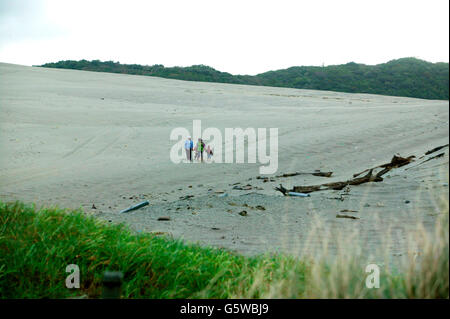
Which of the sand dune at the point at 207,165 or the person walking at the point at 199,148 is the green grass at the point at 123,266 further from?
the person walking at the point at 199,148

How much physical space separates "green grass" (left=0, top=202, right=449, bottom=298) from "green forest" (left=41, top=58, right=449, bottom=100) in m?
43.5

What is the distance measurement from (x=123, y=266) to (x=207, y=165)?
33.9 ft

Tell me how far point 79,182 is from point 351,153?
28.2ft

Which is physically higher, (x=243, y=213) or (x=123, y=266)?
(x=123, y=266)

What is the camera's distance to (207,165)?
14.4m

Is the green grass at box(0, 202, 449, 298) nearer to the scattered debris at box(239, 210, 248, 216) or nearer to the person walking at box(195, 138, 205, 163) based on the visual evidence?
the scattered debris at box(239, 210, 248, 216)

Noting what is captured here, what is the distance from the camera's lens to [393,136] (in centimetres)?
1627

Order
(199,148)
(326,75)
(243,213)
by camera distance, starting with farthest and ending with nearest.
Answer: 1. (326,75)
2. (199,148)
3. (243,213)

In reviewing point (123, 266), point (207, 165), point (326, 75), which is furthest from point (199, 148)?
point (326, 75)

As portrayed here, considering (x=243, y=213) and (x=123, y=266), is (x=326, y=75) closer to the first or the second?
(x=243, y=213)

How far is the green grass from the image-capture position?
359cm

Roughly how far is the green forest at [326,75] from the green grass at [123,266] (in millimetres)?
43537

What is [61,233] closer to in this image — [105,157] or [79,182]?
[79,182]

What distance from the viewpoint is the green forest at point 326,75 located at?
47344 millimetres
